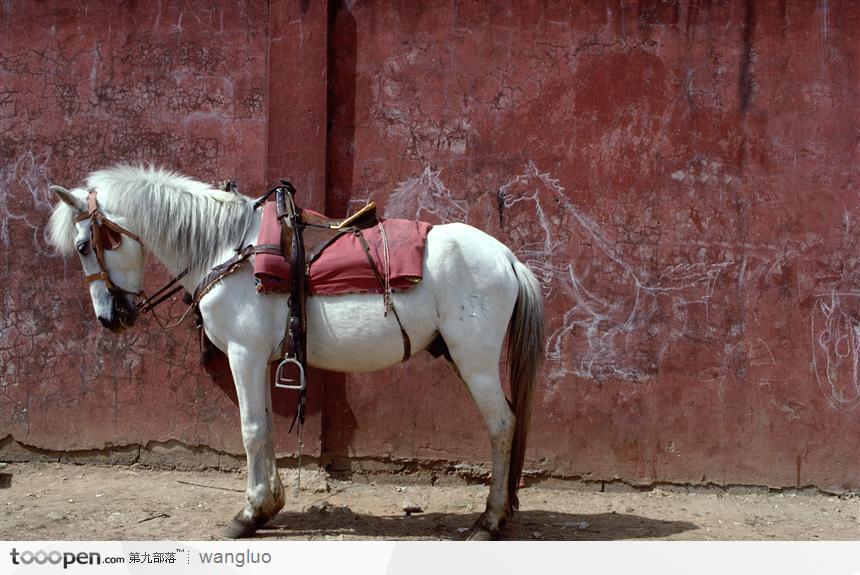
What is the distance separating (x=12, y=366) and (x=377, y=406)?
2.68 m

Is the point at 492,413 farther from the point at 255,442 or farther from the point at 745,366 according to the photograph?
the point at 745,366

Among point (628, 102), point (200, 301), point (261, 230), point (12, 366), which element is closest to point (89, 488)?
point (12, 366)

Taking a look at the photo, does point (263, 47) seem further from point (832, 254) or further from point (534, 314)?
point (832, 254)

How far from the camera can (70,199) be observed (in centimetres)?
405

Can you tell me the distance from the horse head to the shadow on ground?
1486 mm

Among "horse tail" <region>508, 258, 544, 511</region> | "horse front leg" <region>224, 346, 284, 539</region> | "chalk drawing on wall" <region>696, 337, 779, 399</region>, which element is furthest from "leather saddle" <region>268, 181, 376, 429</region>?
"chalk drawing on wall" <region>696, 337, 779, 399</region>

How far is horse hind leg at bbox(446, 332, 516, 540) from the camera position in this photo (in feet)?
13.5

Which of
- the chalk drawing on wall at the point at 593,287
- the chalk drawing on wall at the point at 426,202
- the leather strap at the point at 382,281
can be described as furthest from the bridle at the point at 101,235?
the chalk drawing on wall at the point at 593,287

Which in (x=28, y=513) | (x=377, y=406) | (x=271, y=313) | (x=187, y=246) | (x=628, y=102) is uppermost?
(x=628, y=102)

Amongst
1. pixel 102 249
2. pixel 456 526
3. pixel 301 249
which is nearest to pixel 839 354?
pixel 456 526

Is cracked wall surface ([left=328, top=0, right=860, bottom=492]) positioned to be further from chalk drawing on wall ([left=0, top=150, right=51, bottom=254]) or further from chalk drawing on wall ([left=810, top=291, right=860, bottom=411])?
chalk drawing on wall ([left=0, top=150, right=51, bottom=254])

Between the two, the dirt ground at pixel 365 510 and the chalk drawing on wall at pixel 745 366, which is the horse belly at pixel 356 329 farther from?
the chalk drawing on wall at pixel 745 366

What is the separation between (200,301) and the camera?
4.16m

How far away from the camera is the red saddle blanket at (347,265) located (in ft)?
13.3
